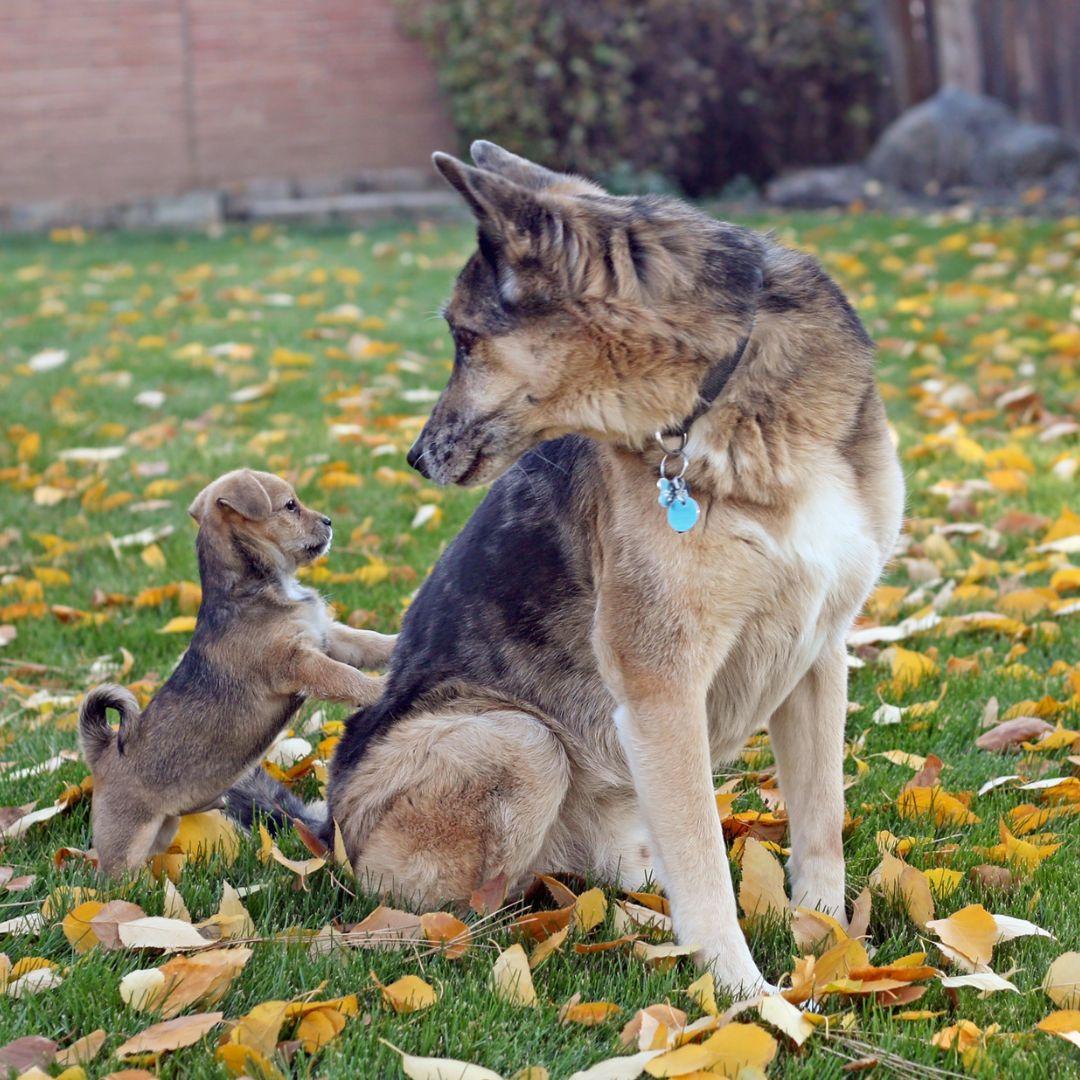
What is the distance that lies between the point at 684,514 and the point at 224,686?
154 cm

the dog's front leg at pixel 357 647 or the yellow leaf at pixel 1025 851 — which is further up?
the dog's front leg at pixel 357 647

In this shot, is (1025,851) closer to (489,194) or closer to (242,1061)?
(242,1061)

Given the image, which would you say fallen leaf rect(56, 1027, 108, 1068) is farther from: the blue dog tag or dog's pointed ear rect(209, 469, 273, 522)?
dog's pointed ear rect(209, 469, 273, 522)

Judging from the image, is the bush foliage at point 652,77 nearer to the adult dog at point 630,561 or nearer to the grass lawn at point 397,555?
the grass lawn at point 397,555

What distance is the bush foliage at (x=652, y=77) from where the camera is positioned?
1459cm

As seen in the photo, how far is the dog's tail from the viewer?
150 inches

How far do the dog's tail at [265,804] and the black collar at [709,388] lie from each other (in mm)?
1526

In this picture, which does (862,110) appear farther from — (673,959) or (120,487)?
(673,959)

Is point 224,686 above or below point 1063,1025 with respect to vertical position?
above

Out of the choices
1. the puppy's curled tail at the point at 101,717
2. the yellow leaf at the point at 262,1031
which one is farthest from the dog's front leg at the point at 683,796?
the puppy's curled tail at the point at 101,717

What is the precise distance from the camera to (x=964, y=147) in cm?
1356

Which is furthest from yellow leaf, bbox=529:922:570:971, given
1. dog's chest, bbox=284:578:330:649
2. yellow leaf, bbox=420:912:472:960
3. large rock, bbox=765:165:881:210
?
large rock, bbox=765:165:881:210

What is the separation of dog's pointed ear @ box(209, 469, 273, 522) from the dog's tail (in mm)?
734

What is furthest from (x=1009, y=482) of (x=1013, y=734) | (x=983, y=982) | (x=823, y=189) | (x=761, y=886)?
(x=823, y=189)
